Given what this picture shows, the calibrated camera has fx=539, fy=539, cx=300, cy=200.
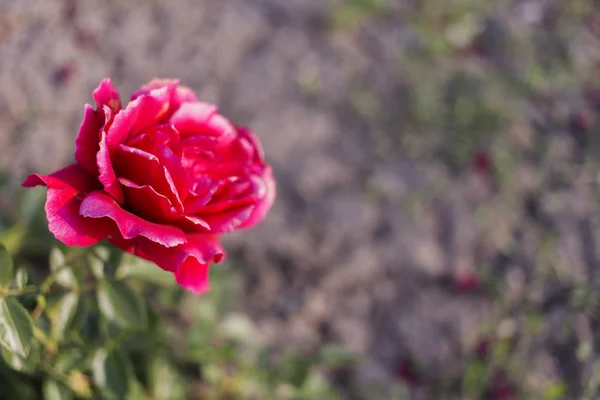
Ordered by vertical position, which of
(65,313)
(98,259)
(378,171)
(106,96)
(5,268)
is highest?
(106,96)

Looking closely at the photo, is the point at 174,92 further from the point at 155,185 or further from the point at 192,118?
the point at 155,185

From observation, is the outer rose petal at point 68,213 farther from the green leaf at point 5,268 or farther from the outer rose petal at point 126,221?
the green leaf at point 5,268

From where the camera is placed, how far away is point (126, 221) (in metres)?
0.84

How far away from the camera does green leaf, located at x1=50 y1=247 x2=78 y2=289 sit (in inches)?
42.0

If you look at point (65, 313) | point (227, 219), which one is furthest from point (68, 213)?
point (65, 313)

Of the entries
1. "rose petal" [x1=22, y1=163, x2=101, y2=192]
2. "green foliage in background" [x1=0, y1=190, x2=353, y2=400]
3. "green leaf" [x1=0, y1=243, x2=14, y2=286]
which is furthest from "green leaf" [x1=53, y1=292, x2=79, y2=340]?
"rose petal" [x1=22, y1=163, x2=101, y2=192]

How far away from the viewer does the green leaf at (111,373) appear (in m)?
1.20

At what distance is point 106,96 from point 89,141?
0.09 metres

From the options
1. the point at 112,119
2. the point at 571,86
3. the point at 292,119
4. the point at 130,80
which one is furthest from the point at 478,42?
the point at 112,119

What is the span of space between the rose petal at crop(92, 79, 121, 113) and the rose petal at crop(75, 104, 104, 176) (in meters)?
0.02

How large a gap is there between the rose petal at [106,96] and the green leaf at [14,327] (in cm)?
37

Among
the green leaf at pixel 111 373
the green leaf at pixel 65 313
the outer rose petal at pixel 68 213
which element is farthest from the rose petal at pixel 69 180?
the green leaf at pixel 111 373

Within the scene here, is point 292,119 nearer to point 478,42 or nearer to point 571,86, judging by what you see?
point 478,42

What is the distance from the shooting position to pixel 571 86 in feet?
9.88
